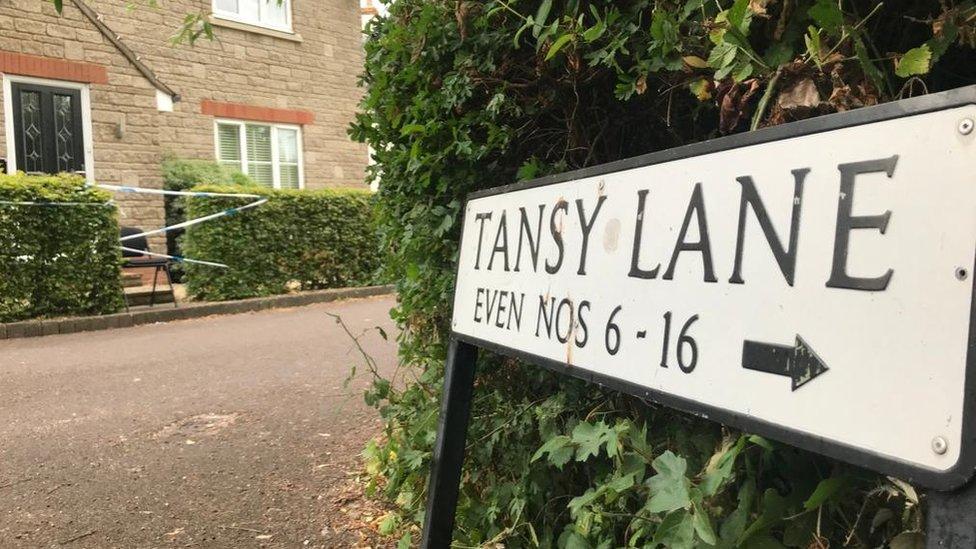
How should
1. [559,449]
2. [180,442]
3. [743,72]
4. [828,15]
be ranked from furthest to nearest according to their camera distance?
[180,442], [559,449], [743,72], [828,15]

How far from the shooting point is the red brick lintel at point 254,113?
1233cm

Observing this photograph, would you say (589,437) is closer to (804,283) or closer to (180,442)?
(804,283)

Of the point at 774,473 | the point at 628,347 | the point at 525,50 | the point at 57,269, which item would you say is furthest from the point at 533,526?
the point at 57,269

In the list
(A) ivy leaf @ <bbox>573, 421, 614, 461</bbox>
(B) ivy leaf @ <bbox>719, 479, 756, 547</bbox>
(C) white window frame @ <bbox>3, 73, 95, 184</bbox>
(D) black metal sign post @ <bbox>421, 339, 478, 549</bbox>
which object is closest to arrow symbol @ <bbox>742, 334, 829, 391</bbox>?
(B) ivy leaf @ <bbox>719, 479, 756, 547</bbox>

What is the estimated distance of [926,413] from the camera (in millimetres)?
647

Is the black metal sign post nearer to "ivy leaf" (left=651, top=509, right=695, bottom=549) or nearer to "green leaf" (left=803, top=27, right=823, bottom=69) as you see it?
"ivy leaf" (left=651, top=509, right=695, bottom=549)

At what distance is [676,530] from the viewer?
102 cm

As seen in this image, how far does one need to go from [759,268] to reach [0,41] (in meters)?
12.3

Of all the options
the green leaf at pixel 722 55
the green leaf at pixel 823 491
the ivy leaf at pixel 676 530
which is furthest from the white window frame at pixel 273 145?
the green leaf at pixel 823 491

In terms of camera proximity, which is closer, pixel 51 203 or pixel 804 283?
pixel 804 283

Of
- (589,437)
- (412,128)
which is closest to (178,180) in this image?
(412,128)

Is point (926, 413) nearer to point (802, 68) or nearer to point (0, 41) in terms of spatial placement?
point (802, 68)

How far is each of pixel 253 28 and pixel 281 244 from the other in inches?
209

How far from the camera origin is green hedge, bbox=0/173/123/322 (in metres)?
7.38
